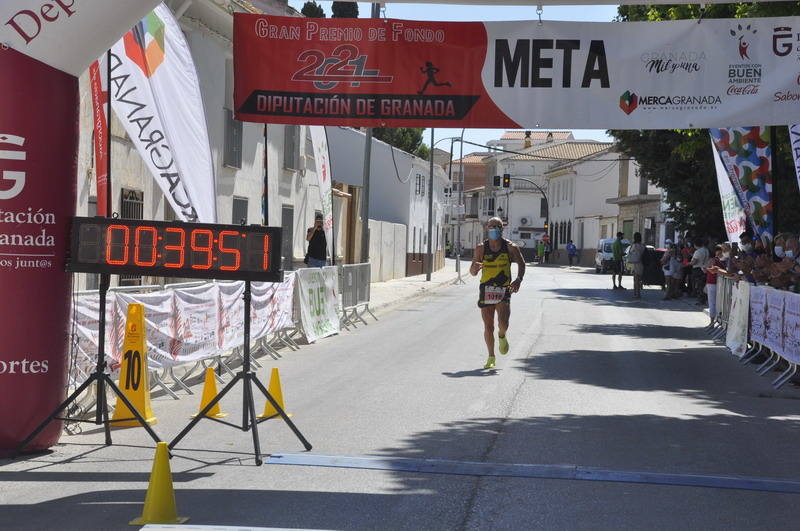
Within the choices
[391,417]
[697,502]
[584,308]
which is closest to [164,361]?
[391,417]

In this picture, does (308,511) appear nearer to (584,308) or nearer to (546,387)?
(546,387)

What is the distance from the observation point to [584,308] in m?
26.6

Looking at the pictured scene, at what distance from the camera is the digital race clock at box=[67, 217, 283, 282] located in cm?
799

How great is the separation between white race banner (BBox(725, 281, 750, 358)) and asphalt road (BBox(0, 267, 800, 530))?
73.2 inches

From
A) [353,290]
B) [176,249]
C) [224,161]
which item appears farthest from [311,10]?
[176,249]

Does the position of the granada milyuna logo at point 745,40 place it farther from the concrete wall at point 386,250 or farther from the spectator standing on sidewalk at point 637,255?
the concrete wall at point 386,250

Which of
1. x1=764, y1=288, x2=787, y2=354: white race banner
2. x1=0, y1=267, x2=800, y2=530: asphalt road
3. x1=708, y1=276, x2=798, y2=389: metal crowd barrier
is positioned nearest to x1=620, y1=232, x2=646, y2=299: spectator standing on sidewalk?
x1=708, y1=276, x2=798, y2=389: metal crowd barrier

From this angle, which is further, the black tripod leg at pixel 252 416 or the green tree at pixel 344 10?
the green tree at pixel 344 10

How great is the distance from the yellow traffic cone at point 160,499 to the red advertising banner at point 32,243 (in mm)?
2434

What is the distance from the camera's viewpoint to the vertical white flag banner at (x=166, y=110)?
38.0 ft

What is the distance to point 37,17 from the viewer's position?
7793 millimetres

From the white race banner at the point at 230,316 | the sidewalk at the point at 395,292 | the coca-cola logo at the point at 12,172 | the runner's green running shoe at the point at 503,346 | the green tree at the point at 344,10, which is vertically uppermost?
the green tree at the point at 344,10

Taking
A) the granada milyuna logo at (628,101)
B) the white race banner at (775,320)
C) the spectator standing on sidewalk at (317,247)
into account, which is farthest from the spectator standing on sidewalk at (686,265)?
the granada milyuna logo at (628,101)

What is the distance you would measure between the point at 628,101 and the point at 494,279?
396 centimetres
